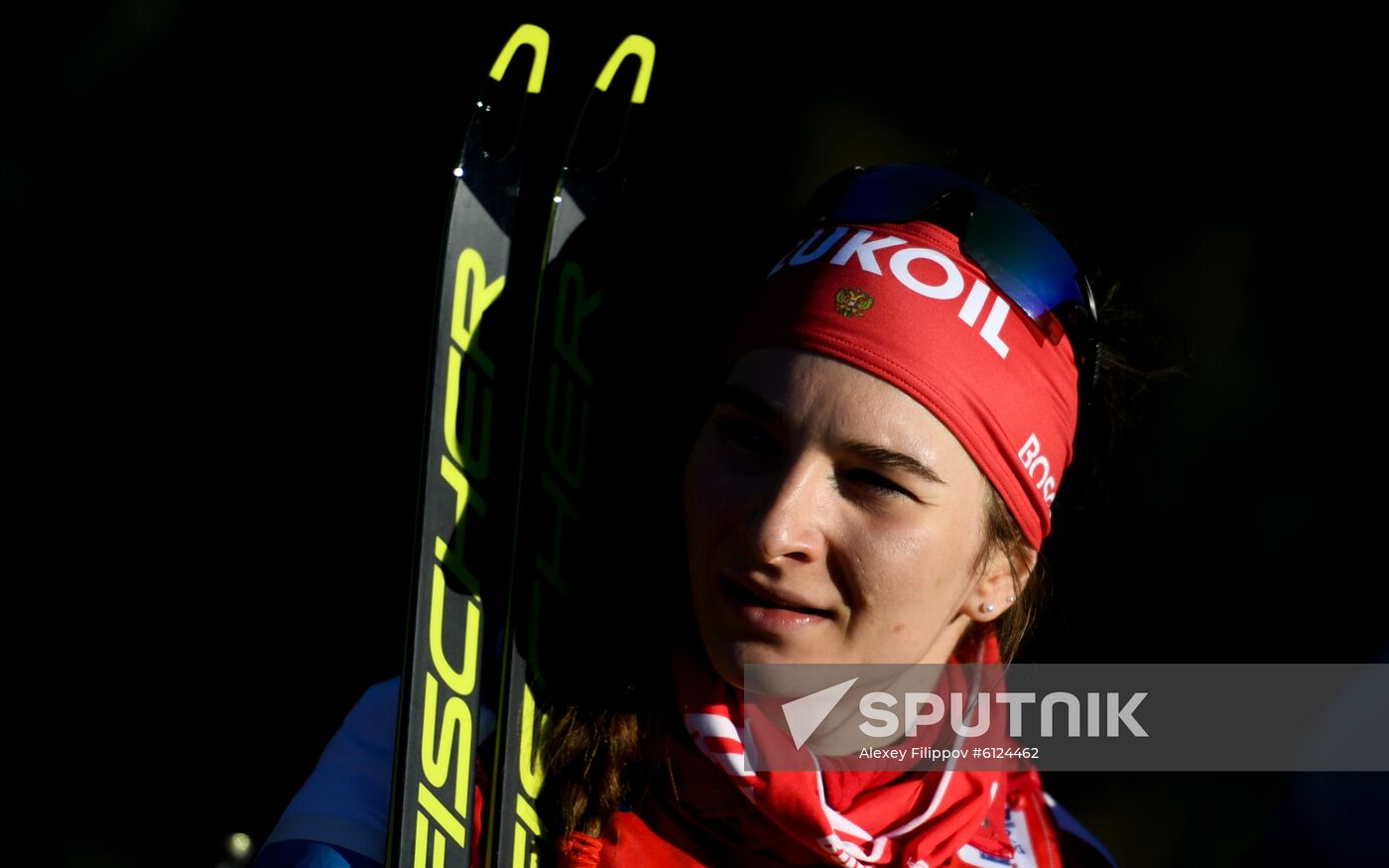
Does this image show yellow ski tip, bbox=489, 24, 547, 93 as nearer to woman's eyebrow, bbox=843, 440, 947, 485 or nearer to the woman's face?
the woman's face

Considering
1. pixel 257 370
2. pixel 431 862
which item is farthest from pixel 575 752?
pixel 257 370

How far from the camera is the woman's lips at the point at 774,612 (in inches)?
58.2

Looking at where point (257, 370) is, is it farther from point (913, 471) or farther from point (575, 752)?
point (913, 471)

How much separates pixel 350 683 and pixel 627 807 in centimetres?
107

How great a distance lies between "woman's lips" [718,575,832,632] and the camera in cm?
148

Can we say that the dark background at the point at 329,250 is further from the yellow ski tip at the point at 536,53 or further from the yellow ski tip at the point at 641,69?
the yellow ski tip at the point at 536,53

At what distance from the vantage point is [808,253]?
1.63m

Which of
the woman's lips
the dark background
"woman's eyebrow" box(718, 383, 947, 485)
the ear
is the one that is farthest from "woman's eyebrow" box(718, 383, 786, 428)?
the dark background

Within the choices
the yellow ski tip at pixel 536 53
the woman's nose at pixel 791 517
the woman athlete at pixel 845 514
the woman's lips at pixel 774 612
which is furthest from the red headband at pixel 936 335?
the yellow ski tip at pixel 536 53

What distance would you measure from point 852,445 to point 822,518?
0.32 ft

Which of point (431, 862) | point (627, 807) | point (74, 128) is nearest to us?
point (431, 862)

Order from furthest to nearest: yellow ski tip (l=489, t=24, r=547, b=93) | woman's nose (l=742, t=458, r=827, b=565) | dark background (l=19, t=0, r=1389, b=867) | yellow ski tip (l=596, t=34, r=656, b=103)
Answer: dark background (l=19, t=0, r=1389, b=867), yellow ski tip (l=596, t=34, r=656, b=103), yellow ski tip (l=489, t=24, r=547, b=93), woman's nose (l=742, t=458, r=827, b=565)

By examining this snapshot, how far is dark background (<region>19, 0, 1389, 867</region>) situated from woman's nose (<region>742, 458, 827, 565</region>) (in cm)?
64

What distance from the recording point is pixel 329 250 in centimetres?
235
